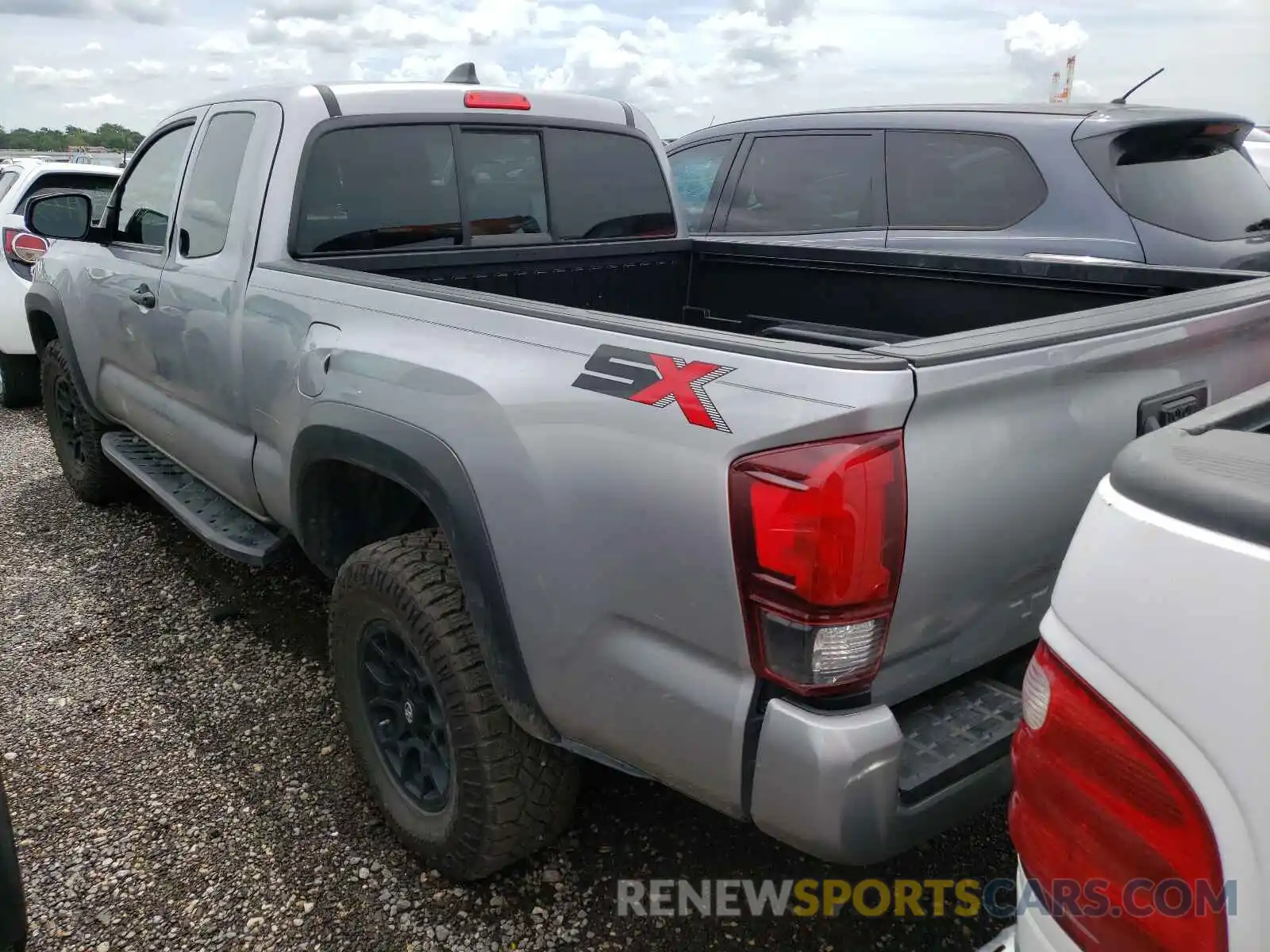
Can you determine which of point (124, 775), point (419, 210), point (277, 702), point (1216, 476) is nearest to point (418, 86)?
point (419, 210)

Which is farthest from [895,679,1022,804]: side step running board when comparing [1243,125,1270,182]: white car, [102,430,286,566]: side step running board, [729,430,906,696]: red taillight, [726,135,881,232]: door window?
[1243,125,1270,182]: white car

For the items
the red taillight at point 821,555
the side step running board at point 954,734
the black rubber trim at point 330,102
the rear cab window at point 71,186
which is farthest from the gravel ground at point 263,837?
the rear cab window at point 71,186

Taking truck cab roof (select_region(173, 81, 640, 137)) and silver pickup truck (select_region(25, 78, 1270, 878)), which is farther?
truck cab roof (select_region(173, 81, 640, 137))

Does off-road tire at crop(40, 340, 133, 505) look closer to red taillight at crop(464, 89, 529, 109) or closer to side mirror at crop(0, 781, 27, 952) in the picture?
red taillight at crop(464, 89, 529, 109)

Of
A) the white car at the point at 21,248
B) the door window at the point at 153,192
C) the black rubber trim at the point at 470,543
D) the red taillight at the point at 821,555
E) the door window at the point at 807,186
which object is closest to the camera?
the red taillight at the point at 821,555

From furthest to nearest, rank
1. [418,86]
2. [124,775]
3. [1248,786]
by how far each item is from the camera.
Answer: [418,86] < [124,775] < [1248,786]

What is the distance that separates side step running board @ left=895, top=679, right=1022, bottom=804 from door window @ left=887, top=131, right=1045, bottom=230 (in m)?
3.41

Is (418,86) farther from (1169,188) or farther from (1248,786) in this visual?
(1169,188)

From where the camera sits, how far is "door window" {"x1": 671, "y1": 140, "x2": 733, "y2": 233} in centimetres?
593

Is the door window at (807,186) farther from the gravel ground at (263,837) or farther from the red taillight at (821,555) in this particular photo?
the red taillight at (821,555)

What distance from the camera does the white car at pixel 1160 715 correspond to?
0.88 metres

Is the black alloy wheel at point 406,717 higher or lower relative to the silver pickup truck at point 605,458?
lower

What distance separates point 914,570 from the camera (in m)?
1.57

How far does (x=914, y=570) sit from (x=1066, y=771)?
21.0 inches
